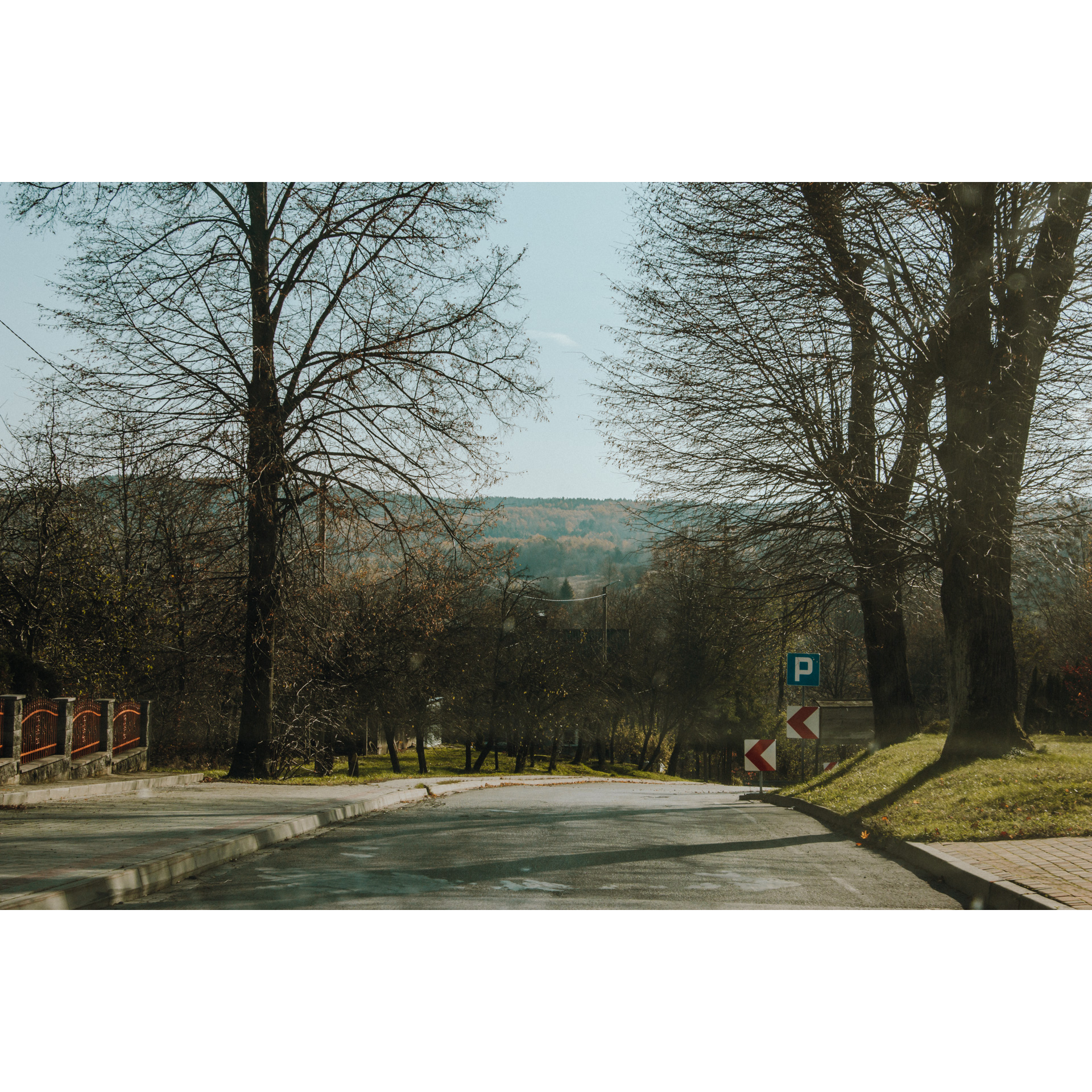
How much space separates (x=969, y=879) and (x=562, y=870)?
3.14 metres

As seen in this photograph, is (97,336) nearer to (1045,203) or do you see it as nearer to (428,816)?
(428,816)

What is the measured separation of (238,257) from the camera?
734 inches

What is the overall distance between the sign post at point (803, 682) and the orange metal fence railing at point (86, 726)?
1212 cm

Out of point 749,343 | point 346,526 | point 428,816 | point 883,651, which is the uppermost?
point 749,343

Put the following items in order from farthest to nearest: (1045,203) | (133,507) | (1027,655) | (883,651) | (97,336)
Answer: (1027,655), (883,651), (133,507), (97,336), (1045,203)

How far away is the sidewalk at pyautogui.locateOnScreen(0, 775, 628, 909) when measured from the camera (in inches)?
269

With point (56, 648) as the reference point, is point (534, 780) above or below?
below

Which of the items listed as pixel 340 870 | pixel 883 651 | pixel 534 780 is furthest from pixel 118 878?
pixel 534 780

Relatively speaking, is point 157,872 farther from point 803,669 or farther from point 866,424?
point 803,669

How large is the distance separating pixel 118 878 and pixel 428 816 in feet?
22.5

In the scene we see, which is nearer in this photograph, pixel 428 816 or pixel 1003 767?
pixel 1003 767

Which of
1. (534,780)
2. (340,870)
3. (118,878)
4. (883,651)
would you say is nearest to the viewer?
(118,878)

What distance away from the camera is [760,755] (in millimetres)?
20234

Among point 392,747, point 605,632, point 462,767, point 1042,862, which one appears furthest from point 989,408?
point 462,767
